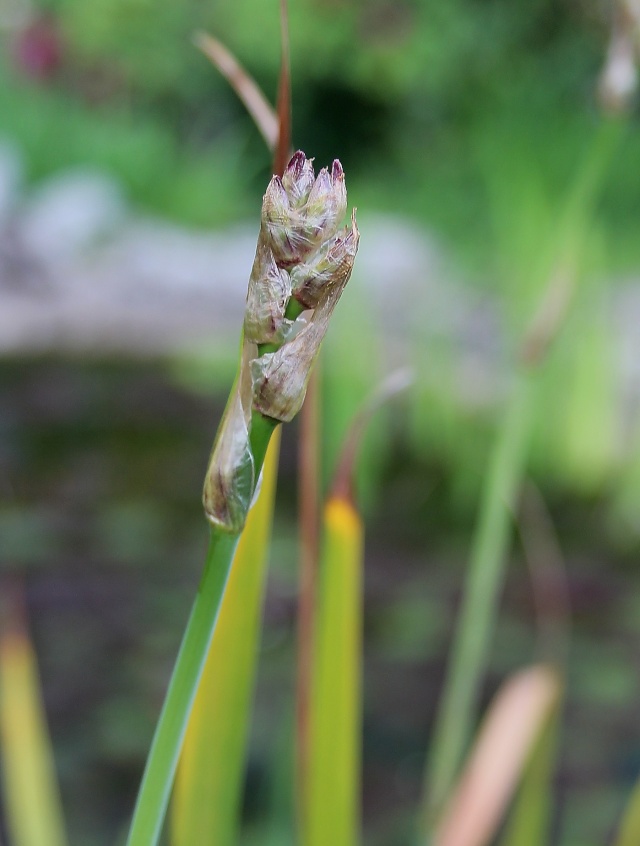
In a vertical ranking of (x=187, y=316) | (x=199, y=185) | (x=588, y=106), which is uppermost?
(x=588, y=106)

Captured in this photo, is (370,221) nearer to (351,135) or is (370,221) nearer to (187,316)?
(187,316)

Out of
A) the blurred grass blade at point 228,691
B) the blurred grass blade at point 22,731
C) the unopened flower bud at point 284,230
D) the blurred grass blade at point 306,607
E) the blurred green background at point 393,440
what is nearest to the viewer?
the unopened flower bud at point 284,230

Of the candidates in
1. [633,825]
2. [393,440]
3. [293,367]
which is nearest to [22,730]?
[633,825]

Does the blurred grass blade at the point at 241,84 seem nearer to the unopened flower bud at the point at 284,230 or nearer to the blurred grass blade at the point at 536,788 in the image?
the unopened flower bud at the point at 284,230

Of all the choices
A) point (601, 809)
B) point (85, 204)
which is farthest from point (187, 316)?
point (601, 809)

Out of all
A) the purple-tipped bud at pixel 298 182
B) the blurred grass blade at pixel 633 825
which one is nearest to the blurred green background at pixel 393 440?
the blurred grass blade at pixel 633 825
